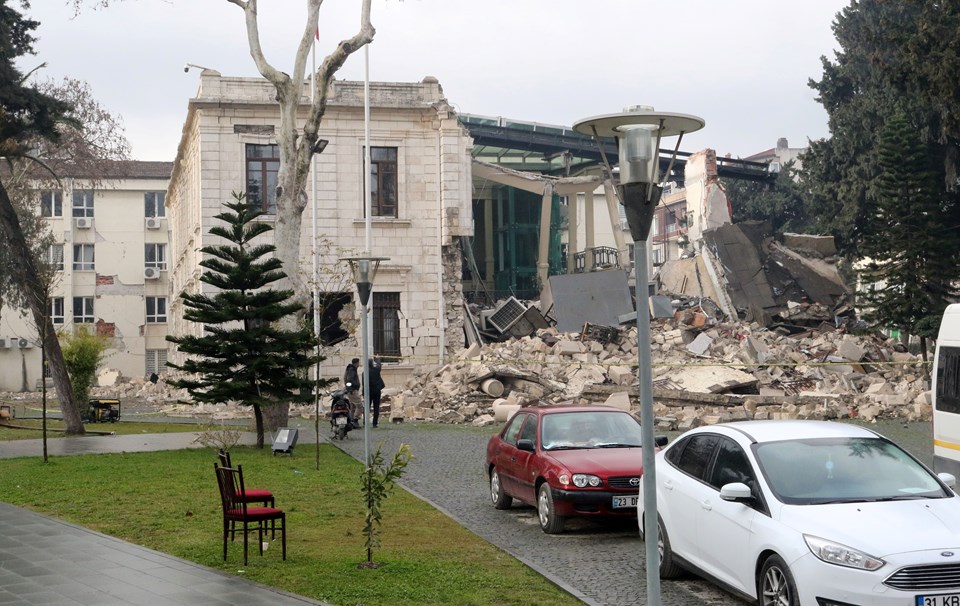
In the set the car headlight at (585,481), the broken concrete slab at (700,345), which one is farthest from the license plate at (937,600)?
the broken concrete slab at (700,345)

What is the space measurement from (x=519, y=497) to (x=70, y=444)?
13.8 metres

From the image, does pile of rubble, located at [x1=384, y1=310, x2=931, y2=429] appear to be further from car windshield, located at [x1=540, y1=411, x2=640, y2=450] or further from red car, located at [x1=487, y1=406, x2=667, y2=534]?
car windshield, located at [x1=540, y1=411, x2=640, y2=450]

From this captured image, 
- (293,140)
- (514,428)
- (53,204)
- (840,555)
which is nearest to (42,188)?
(53,204)

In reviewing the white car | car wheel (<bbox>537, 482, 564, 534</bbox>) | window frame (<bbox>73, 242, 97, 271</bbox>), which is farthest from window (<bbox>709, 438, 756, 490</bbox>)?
window frame (<bbox>73, 242, 97, 271</bbox>)

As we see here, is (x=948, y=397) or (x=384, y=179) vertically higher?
(x=384, y=179)

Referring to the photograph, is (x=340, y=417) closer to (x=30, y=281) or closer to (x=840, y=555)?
(x=30, y=281)

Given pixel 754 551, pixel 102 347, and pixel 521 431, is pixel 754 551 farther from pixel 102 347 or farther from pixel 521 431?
pixel 102 347

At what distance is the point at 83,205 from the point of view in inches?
2724

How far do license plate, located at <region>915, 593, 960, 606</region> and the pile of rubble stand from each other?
19.7 metres

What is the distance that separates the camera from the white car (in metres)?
7.27

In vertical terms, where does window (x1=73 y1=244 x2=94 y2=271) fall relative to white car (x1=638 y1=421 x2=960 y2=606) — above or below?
above

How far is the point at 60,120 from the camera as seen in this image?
2759 centimetres

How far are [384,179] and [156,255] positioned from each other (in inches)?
1330

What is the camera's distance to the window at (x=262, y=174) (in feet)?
129
